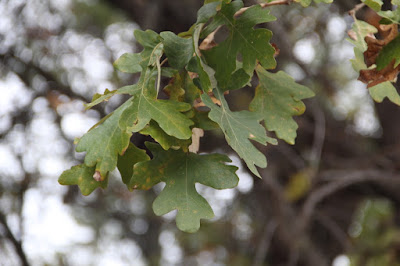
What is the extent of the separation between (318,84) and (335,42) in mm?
582

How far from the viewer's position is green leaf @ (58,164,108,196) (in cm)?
79

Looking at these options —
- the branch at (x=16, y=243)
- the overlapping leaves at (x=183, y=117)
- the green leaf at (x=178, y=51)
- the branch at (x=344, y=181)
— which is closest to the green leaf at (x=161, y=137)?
the overlapping leaves at (x=183, y=117)

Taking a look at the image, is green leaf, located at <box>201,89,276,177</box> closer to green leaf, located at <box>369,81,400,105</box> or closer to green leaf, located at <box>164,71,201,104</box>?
green leaf, located at <box>164,71,201,104</box>

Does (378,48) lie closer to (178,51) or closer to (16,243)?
(178,51)

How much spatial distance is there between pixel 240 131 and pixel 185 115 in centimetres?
9

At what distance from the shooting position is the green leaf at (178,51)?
2.49 feet

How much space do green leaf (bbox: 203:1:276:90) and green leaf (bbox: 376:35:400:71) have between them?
0.69 ft

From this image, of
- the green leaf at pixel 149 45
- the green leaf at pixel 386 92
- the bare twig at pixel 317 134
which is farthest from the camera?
the bare twig at pixel 317 134

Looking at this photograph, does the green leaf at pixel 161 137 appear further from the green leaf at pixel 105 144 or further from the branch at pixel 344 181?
the branch at pixel 344 181

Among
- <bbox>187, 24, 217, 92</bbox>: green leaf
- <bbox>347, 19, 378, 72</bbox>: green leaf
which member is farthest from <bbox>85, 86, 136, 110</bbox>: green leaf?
<bbox>347, 19, 378, 72</bbox>: green leaf

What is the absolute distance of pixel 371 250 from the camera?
136 inches

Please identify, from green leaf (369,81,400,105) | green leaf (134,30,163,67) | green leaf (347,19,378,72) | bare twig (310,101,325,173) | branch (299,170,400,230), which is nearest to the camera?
green leaf (134,30,163,67)

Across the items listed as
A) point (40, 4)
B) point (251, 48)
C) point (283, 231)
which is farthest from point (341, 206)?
point (251, 48)

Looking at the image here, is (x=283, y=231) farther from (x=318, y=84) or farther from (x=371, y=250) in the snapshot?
(x=318, y=84)
